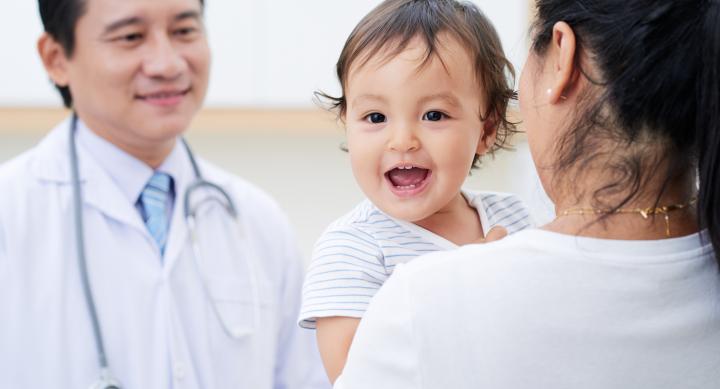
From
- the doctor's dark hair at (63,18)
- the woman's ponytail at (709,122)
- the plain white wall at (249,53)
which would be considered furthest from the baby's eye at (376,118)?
the plain white wall at (249,53)

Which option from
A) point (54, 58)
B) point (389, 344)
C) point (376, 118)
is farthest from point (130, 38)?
point (389, 344)

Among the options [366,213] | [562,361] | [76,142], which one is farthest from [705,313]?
[76,142]

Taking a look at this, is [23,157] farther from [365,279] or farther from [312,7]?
[312,7]

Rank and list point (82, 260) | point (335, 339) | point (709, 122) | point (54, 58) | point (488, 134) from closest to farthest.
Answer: point (709, 122)
point (335, 339)
point (488, 134)
point (82, 260)
point (54, 58)

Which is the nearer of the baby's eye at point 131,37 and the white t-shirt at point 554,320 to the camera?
the white t-shirt at point 554,320

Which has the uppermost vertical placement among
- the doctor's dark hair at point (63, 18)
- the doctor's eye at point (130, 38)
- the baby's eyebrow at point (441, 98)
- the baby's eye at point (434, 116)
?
the doctor's dark hair at point (63, 18)

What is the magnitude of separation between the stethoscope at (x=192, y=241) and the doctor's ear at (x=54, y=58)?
0.09m

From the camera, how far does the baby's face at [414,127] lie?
100 cm

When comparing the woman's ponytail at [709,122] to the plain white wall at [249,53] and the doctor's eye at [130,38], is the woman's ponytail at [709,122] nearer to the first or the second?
the doctor's eye at [130,38]

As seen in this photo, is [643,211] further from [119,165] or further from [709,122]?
[119,165]

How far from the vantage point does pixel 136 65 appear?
1.76 metres

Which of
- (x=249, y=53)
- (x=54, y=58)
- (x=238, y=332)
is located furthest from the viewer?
(x=249, y=53)

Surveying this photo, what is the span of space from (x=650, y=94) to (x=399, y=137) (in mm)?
316

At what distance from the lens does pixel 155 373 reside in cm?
167
